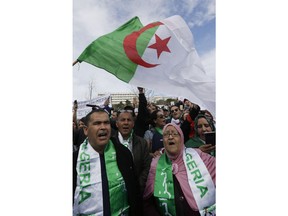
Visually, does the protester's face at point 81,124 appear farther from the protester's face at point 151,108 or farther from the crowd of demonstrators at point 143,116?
the protester's face at point 151,108

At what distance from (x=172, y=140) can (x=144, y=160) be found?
322mm

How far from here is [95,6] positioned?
8.71 feet

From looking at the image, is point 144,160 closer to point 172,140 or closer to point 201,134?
point 172,140

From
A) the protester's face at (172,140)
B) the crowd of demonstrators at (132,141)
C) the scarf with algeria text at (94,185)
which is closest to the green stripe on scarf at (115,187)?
the scarf with algeria text at (94,185)

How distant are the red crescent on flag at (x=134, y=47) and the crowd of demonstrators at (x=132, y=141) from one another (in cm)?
46

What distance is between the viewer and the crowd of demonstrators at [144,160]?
8.28 ft

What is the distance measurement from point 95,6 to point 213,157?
1755 millimetres

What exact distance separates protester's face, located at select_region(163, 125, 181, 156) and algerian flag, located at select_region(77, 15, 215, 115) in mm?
366

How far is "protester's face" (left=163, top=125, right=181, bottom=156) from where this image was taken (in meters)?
2.56

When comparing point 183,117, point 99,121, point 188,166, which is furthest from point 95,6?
point 188,166

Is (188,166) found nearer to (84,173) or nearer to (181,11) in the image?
(84,173)

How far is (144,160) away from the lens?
104 inches

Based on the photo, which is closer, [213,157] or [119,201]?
[119,201]

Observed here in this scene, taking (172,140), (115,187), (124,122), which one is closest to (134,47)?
(124,122)
